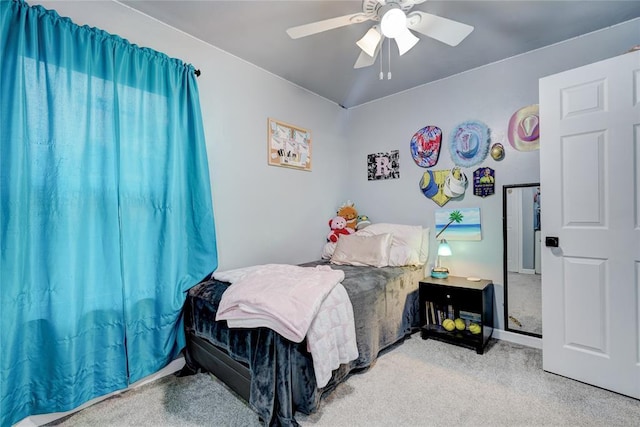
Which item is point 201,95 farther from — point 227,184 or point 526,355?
point 526,355

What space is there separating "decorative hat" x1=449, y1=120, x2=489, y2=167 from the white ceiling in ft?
1.83

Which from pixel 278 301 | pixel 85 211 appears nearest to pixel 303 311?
pixel 278 301

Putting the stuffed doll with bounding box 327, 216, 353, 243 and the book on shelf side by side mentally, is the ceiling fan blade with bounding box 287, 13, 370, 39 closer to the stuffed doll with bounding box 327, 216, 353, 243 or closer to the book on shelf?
the stuffed doll with bounding box 327, 216, 353, 243

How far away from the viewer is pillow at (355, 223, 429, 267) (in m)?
2.76

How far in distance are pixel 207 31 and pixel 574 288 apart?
316 cm

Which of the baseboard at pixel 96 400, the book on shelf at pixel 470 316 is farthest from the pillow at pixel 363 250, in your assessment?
the baseboard at pixel 96 400

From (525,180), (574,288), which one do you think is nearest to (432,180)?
(525,180)

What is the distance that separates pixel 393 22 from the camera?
1.55 m

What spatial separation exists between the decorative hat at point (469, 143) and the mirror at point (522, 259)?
15.4 inches

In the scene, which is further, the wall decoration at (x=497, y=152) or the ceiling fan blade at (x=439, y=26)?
the wall decoration at (x=497, y=152)

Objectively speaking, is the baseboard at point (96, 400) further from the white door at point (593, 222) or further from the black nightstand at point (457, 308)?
the white door at point (593, 222)

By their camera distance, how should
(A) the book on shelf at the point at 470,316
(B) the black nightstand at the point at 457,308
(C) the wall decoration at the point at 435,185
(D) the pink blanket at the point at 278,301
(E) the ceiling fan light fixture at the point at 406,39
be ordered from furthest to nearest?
(C) the wall decoration at the point at 435,185 → (A) the book on shelf at the point at 470,316 → (B) the black nightstand at the point at 457,308 → (E) the ceiling fan light fixture at the point at 406,39 → (D) the pink blanket at the point at 278,301

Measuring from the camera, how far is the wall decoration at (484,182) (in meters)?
2.59

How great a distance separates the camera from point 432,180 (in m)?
2.94
